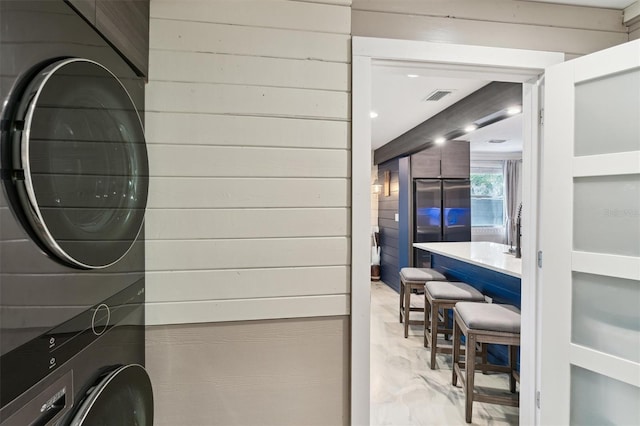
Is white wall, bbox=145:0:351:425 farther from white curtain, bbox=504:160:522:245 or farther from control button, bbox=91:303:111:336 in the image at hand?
white curtain, bbox=504:160:522:245

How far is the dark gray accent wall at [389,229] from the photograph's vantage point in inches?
215

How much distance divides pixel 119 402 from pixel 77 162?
2.33 feet

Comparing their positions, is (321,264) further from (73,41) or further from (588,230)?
(588,230)

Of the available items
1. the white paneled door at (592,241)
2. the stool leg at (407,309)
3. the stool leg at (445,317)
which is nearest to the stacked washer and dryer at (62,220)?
the white paneled door at (592,241)

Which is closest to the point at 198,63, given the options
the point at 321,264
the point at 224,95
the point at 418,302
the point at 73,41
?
the point at 224,95

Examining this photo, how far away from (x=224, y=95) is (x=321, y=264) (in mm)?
879

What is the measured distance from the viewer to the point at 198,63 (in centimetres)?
136

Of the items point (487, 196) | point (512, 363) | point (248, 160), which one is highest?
point (487, 196)

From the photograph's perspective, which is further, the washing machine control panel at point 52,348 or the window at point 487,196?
the window at point 487,196

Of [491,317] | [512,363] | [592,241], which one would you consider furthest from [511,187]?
[592,241]

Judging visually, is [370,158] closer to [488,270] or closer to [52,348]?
[52,348]

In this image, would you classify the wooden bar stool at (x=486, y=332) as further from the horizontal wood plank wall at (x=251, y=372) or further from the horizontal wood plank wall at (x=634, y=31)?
the horizontal wood plank wall at (x=634, y=31)

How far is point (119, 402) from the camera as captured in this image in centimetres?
92

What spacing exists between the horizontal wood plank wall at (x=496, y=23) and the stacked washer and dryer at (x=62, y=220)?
1.22 meters
